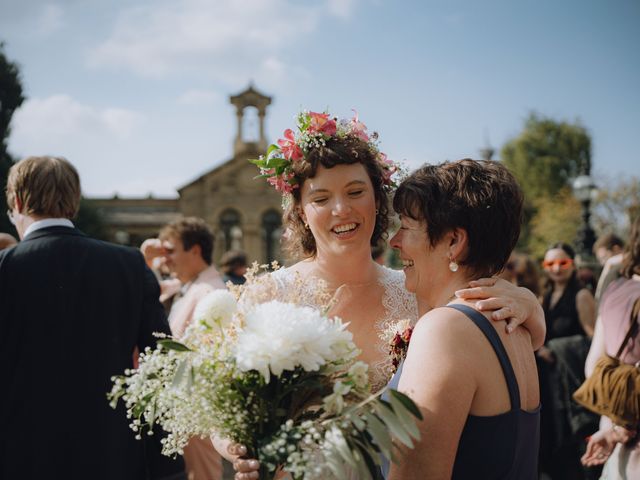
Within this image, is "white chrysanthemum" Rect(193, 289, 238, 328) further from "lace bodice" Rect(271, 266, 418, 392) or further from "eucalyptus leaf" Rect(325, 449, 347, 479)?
"lace bodice" Rect(271, 266, 418, 392)

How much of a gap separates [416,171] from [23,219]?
7.16 feet

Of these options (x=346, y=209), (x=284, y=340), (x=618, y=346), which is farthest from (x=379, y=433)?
(x=618, y=346)

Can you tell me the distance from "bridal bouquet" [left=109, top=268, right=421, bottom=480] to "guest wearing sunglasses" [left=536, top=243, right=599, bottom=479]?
4.46 metres

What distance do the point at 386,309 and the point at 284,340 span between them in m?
1.79

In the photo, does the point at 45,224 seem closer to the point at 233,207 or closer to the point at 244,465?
the point at 244,465

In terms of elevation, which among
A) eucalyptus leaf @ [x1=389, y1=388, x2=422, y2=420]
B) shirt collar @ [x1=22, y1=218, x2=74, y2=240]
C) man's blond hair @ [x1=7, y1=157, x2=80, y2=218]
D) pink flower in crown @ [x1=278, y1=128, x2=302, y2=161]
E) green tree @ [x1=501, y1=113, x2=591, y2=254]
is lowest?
eucalyptus leaf @ [x1=389, y1=388, x2=422, y2=420]

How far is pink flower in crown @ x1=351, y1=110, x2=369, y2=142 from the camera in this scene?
127 inches

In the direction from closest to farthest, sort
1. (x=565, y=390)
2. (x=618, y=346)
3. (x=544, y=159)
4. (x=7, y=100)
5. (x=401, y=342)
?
(x=401, y=342) → (x=618, y=346) → (x=565, y=390) → (x=7, y=100) → (x=544, y=159)

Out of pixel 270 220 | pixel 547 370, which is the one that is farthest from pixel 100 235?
pixel 547 370

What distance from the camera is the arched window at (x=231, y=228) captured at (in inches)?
1610

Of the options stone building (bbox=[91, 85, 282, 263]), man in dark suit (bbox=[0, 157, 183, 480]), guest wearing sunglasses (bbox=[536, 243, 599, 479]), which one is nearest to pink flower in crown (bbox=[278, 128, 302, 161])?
man in dark suit (bbox=[0, 157, 183, 480])

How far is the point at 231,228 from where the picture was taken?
41.6 meters

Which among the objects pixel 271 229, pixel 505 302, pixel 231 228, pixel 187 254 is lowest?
pixel 505 302

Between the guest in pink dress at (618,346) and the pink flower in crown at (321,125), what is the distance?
6.57 feet
